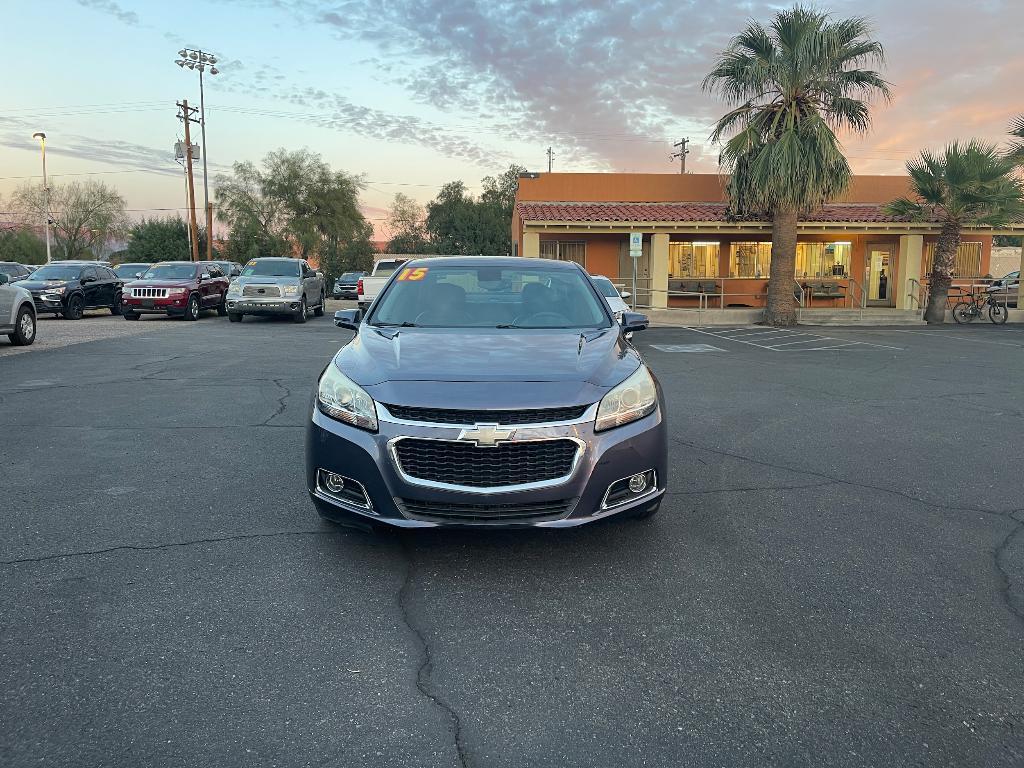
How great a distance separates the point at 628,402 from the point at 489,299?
1722 millimetres

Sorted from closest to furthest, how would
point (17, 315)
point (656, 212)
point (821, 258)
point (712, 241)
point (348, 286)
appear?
point (17, 315) → point (656, 212) → point (712, 241) → point (821, 258) → point (348, 286)

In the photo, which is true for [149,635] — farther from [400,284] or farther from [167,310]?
[167,310]

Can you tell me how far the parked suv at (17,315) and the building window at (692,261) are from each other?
779 inches

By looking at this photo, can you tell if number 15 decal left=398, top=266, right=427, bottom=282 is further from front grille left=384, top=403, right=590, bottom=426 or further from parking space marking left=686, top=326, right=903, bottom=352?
parking space marking left=686, top=326, right=903, bottom=352

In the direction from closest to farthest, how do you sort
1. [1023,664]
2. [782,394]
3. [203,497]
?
[1023,664], [203,497], [782,394]

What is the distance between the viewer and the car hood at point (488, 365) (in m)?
3.75

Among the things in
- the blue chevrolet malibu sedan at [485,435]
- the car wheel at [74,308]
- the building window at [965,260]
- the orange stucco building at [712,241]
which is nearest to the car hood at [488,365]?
the blue chevrolet malibu sedan at [485,435]

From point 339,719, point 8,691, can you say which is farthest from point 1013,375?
point 8,691

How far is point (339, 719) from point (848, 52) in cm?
2359

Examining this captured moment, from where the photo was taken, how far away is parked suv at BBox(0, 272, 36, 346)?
13992 mm

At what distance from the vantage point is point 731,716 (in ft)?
8.82

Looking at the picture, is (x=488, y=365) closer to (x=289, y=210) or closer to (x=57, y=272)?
(x=57, y=272)

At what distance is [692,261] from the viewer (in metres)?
27.8

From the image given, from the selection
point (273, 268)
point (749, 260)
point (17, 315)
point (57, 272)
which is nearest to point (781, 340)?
point (749, 260)
